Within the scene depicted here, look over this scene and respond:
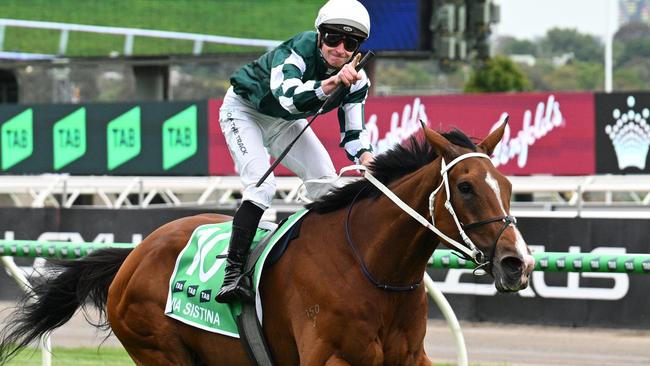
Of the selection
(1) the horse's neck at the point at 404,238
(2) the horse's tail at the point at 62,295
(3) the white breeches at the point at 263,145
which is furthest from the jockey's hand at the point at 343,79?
(2) the horse's tail at the point at 62,295

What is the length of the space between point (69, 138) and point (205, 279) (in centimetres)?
1199

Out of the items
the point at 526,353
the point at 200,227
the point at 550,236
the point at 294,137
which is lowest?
the point at 526,353

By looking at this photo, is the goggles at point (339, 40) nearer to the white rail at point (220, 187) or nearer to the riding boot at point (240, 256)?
the riding boot at point (240, 256)

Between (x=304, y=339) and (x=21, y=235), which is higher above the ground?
(x=304, y=339)

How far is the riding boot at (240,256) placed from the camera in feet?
16.3

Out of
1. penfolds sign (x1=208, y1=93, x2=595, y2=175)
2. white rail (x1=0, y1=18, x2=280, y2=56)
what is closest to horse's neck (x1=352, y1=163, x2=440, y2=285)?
penfolds sign (x1=208, y1=93, x2=595, y2=175)

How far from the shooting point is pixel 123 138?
16516 millimetres

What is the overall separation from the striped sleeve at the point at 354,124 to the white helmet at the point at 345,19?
36 centimetres

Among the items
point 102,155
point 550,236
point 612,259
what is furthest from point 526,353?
point 102,155

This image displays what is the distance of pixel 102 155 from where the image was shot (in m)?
16.6

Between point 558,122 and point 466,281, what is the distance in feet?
14.4

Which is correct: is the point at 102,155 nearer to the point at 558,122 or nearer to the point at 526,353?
the point at 558,122

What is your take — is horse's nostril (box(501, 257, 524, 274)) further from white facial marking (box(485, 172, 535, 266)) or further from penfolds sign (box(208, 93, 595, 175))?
penfolds sign (box(208, 93, 595, 175))

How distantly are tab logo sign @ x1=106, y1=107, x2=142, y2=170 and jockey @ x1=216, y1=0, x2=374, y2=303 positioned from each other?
11.1m
